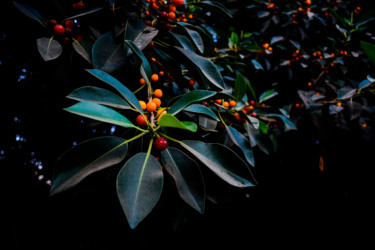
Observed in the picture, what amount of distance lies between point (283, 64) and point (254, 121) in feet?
3.79

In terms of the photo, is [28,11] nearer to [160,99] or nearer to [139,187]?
[160,99]

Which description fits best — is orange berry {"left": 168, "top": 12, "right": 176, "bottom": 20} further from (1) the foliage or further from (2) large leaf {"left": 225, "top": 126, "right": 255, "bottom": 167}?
(2) large leaf {"left": 225, "top": 126, "right": 255, "bottom": 167}

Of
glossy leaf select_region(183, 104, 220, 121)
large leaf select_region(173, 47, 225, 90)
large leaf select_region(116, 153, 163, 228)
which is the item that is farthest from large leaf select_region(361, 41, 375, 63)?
large leaf select_region(116, 153, 163, 228)

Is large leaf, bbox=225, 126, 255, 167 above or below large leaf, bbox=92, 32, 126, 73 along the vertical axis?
below

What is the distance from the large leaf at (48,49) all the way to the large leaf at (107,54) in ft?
0.37

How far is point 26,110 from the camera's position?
1020 millimetres

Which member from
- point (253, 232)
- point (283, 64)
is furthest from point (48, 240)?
point (283, 64)

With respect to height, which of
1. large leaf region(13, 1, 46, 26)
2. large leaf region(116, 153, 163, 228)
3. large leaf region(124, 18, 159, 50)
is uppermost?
large leaf region(13, 1, 46, 26)

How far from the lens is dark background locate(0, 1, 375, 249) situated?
931 millimetres

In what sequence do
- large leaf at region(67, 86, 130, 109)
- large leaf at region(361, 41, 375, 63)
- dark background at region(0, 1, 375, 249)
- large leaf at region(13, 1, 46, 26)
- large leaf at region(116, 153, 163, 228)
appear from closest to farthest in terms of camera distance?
large leaf at region(116, 153, 163, 228), large leaf at region(67, 86, 130, 109), large leaf at region(13, 1, 46, 26), large leaf at region(361, 41, 375, 63), dark background at region(0, 1, 375, 249)

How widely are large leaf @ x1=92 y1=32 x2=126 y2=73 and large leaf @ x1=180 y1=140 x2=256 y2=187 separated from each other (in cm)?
37

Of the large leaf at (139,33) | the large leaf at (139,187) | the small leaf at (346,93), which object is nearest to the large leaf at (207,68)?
the large leaf at (139,33)

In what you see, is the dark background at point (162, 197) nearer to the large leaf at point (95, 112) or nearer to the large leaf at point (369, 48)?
the large leaf at point (95, 112)

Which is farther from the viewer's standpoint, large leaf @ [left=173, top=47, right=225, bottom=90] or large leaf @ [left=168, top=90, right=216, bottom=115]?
large leaf @ [left=173, top=47, right=225, bottom=90]
